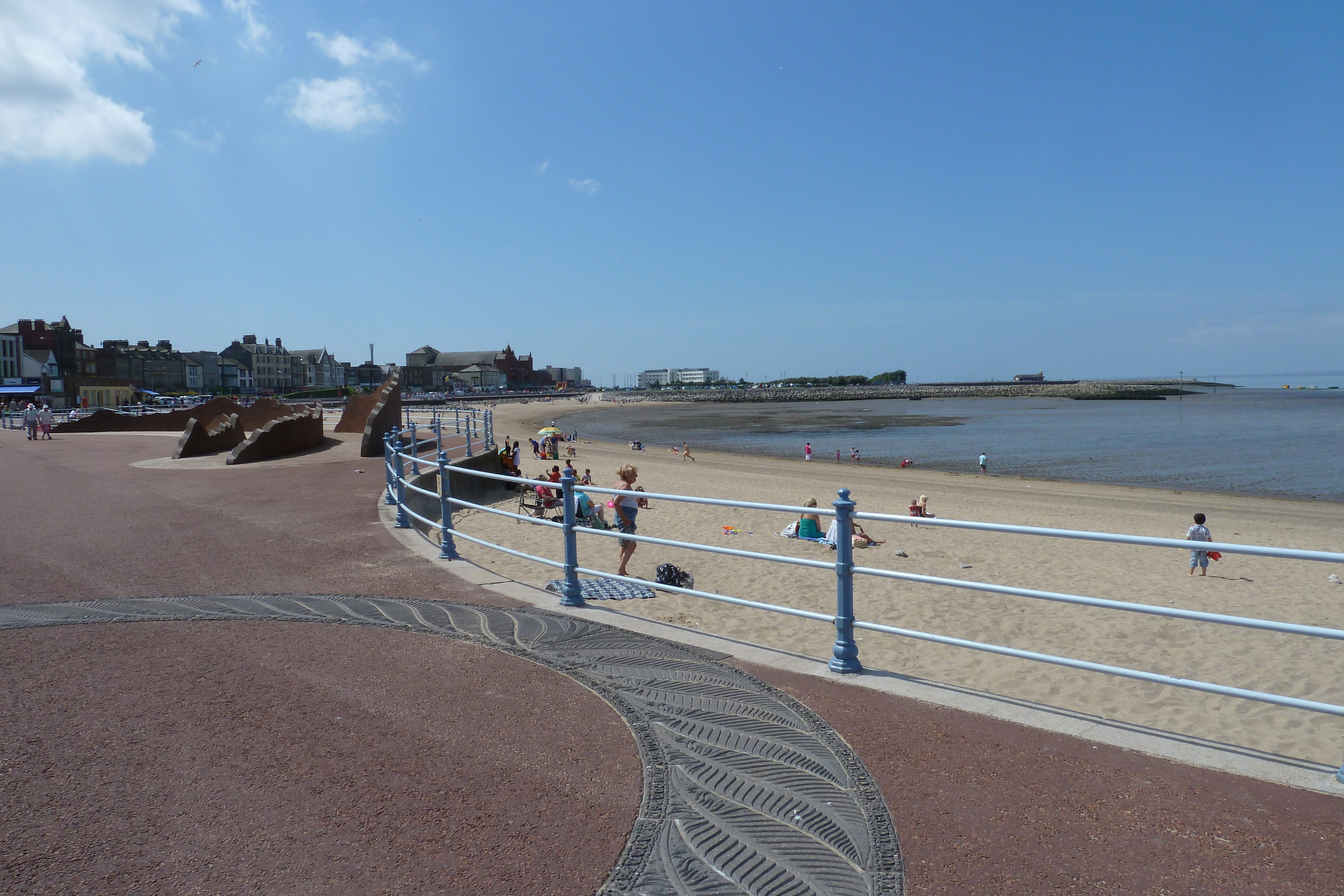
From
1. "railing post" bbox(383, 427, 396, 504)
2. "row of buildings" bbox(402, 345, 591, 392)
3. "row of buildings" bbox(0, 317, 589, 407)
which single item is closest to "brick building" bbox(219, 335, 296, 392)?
"row of buildings" bbox(0, 317, 589, 407)

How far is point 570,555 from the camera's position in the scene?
581cm

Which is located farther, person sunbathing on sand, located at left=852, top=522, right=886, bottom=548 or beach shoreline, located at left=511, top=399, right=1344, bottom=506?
beach shoreline, located at left=511, top=399, right=1344, bottom=506

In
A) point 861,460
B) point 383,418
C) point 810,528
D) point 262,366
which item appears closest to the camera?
point 810,528

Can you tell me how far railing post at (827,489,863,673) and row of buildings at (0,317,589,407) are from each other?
5767cm

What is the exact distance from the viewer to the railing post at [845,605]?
14.1 ft

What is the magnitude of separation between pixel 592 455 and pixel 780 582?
2615 cm

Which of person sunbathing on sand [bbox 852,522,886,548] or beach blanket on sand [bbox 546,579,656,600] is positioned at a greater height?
beach blanket on sand [bbox 546,579,656,600]

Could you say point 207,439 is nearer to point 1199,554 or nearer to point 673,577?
point 673,577

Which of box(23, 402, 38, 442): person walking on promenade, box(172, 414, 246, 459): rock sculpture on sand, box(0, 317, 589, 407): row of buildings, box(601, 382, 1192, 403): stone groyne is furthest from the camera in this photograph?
box(601, 382, 1192, 403): stone groyne

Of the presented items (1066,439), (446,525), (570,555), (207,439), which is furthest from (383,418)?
(1066,439)

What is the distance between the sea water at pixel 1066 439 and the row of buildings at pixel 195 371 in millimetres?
45382

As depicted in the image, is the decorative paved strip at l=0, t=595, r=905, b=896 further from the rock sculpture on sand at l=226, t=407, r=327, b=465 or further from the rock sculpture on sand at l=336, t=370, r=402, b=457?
the rock sculpture on sand at l=226, t=407, r=327, b=465

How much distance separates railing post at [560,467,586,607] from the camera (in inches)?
221

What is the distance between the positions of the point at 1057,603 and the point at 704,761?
7.78m
